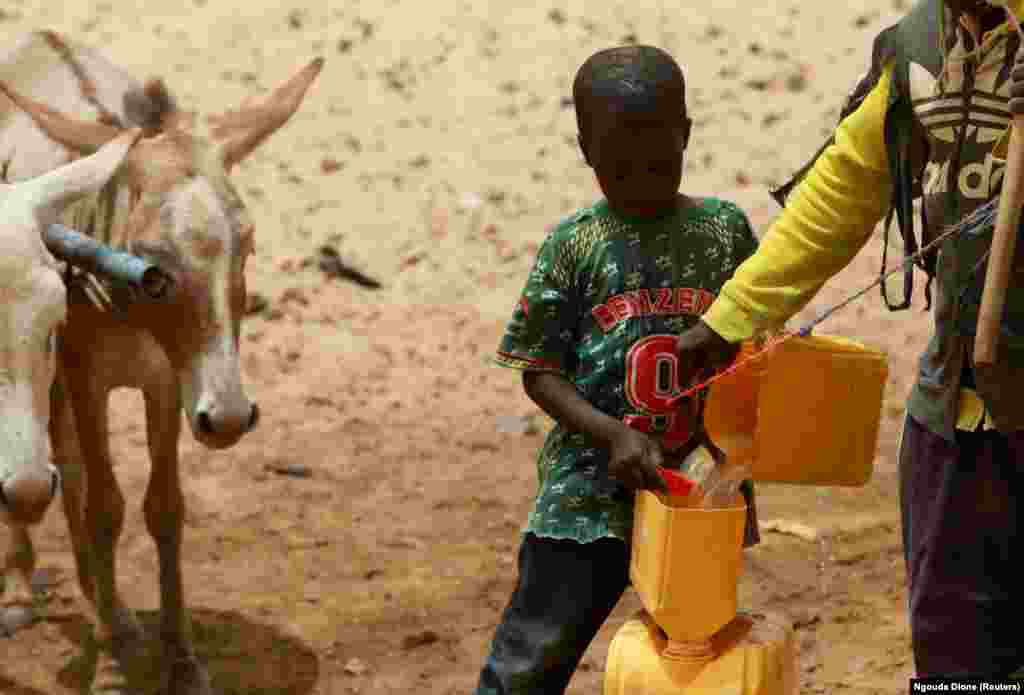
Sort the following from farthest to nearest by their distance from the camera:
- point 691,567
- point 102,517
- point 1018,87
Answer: point 102,517, point 691,567, point 1018,87

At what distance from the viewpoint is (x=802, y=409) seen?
11.2ft

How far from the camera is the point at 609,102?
3.37 metres

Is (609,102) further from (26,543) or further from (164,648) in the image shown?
(26,543)

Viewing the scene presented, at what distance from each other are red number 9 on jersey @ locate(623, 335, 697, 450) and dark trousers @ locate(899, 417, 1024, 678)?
0.51 meters

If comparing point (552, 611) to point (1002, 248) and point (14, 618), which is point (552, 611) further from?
point (14, 618)

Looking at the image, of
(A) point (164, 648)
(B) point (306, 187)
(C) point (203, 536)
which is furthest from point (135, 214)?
(B) point (306, 187)

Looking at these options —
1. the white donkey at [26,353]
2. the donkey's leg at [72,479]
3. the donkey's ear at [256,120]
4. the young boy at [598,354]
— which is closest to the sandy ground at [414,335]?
the donkey's leg at [72,479]

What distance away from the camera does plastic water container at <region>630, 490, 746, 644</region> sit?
10.3ft

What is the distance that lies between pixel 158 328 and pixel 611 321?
2.04 meters

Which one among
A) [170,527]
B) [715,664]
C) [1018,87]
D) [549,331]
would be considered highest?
[1018,87]

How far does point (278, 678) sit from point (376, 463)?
196 cm

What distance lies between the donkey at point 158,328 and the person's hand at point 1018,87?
2668 mm

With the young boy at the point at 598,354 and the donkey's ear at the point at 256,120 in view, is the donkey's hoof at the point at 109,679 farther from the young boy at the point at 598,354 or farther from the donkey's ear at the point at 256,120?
the young boy at the point at 598,354

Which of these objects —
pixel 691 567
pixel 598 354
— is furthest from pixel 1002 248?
pixel 598 354
